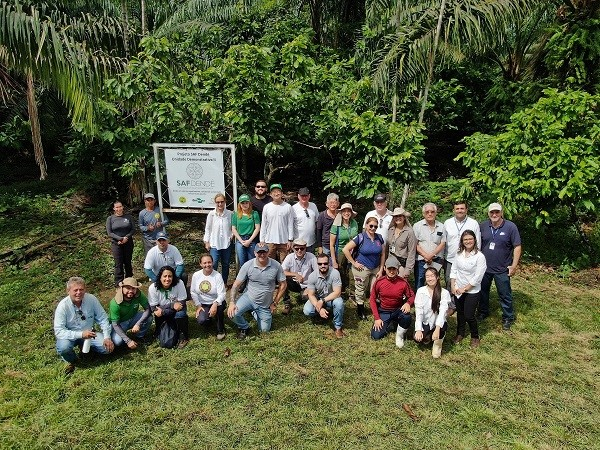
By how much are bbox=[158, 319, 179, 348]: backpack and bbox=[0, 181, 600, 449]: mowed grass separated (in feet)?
0.38

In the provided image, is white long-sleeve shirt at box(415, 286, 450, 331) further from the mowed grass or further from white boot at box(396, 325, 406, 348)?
the mowed grass

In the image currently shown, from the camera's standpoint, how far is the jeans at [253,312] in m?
5.78

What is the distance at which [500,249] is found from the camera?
590cm

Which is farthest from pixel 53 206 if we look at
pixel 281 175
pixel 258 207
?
pixel 258 207

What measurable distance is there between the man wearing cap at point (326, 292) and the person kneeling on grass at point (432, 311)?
99cm

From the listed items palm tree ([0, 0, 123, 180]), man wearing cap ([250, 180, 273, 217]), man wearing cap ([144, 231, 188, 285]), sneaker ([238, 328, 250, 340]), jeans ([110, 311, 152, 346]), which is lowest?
sneaker ([238, 328, 250, 340])

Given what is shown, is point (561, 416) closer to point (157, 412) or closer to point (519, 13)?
point (157, 412)

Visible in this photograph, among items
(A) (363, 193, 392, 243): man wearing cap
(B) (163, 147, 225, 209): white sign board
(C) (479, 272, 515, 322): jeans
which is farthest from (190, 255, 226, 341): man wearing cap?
(C) (479, 272, 515, 322): jeans

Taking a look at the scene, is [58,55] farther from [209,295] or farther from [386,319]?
[386,319]

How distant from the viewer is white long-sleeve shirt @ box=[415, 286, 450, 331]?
211 inches

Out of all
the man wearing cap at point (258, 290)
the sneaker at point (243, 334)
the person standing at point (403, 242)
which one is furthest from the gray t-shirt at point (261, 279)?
the person standing at point (403, 242)

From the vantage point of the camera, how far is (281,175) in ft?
44.1

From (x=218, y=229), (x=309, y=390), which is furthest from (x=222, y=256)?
(x=309, y=390)

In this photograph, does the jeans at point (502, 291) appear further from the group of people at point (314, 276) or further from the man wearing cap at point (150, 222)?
the man wearing cap at point (150, 222)
